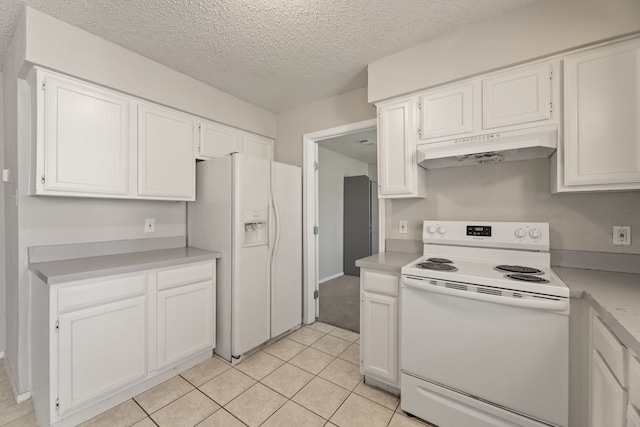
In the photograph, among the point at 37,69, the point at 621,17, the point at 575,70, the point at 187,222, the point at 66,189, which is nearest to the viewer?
the point at 621,17

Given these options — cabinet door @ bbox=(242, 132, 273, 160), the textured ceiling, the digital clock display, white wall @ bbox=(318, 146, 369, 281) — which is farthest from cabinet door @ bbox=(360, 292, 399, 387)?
white wall @ bbox=(318, 146, 369, 281)

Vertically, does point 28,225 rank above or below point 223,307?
above

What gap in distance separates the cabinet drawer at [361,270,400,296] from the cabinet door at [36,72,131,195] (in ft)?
6.31

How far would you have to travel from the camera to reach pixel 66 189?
1.75 m

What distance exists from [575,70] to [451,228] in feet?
3.76

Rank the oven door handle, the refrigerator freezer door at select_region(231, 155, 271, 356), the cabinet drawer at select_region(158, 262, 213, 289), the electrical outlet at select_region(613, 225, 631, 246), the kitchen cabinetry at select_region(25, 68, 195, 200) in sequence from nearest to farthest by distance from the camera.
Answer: the oven door handle, the electrical outlet at select_region(613, 225, 631, 246), the kitchen cabinetry at select_region(25, 68, 195, 200), the cabinet drawer at select_region(158, 262, 213, 289), the refrigerator freezer door at select_region(231, 155, 271, 356)

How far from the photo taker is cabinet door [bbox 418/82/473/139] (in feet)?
6.07

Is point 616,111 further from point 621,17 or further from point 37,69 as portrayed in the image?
point 37,69

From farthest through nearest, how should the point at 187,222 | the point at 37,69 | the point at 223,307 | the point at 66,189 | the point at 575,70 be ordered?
the point at 187,222 → the point at 223,307 → the point at 66,189 → the point at 37,69 → the point at 575,70

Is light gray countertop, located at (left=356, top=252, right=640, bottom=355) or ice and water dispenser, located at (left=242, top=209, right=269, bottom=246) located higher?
ice and water dispenser, located at (left=242, top=209, right=269, bottom=246)

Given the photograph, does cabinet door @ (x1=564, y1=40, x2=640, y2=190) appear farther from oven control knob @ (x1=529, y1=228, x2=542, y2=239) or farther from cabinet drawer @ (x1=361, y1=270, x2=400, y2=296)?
cabinet drawer @ (x1=361, y1=270, x2=400, y2=296)

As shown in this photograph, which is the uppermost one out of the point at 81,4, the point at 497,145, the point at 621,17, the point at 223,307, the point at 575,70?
the point at 81,4

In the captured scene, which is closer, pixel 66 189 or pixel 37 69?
pixel 37 69

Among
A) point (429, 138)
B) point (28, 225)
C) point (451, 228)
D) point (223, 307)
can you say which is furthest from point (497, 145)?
point (28, 225)
